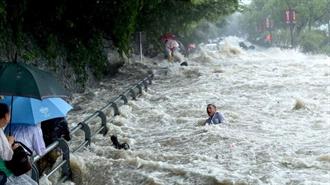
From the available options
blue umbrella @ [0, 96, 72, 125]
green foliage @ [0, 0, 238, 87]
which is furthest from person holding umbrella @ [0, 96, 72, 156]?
green foliage @ [0, 0, 238, 87]

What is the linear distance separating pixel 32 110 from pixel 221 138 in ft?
15.0

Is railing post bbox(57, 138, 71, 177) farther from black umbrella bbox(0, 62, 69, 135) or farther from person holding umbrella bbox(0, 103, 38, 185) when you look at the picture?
person holding umbrella bbox(0, 103, 38, 185)

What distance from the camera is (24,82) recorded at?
5.44 meters

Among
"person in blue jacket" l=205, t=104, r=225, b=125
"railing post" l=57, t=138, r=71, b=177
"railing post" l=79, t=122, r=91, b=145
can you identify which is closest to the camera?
"railing post" l=57, t=138, r=71, b=177

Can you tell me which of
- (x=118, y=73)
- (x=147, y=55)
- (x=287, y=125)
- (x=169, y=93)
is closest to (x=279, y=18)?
(x=147, y=55)

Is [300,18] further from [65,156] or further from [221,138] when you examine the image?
[65,156]

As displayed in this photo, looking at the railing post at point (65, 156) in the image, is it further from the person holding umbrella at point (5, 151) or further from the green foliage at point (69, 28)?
the green foliage at point (69, 28)

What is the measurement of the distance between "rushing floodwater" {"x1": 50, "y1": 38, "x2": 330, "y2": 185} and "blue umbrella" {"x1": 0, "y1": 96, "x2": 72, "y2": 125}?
5.73 feet

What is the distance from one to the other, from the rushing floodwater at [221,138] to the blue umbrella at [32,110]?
1747mm

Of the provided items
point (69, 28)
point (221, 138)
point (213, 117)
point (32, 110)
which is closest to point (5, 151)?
point (32, 110)

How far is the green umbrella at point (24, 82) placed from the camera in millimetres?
5375

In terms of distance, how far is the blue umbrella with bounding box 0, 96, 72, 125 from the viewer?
5664 mm

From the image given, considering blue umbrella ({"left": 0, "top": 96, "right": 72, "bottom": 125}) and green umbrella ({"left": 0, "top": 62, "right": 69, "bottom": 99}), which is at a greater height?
green umbrella ({"left": 0, "top": 62, "right": 69, "bottom": 99})

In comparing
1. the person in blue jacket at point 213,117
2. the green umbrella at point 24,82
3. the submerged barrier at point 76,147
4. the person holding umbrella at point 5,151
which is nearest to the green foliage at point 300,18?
the submerged barrier at point 76,147
